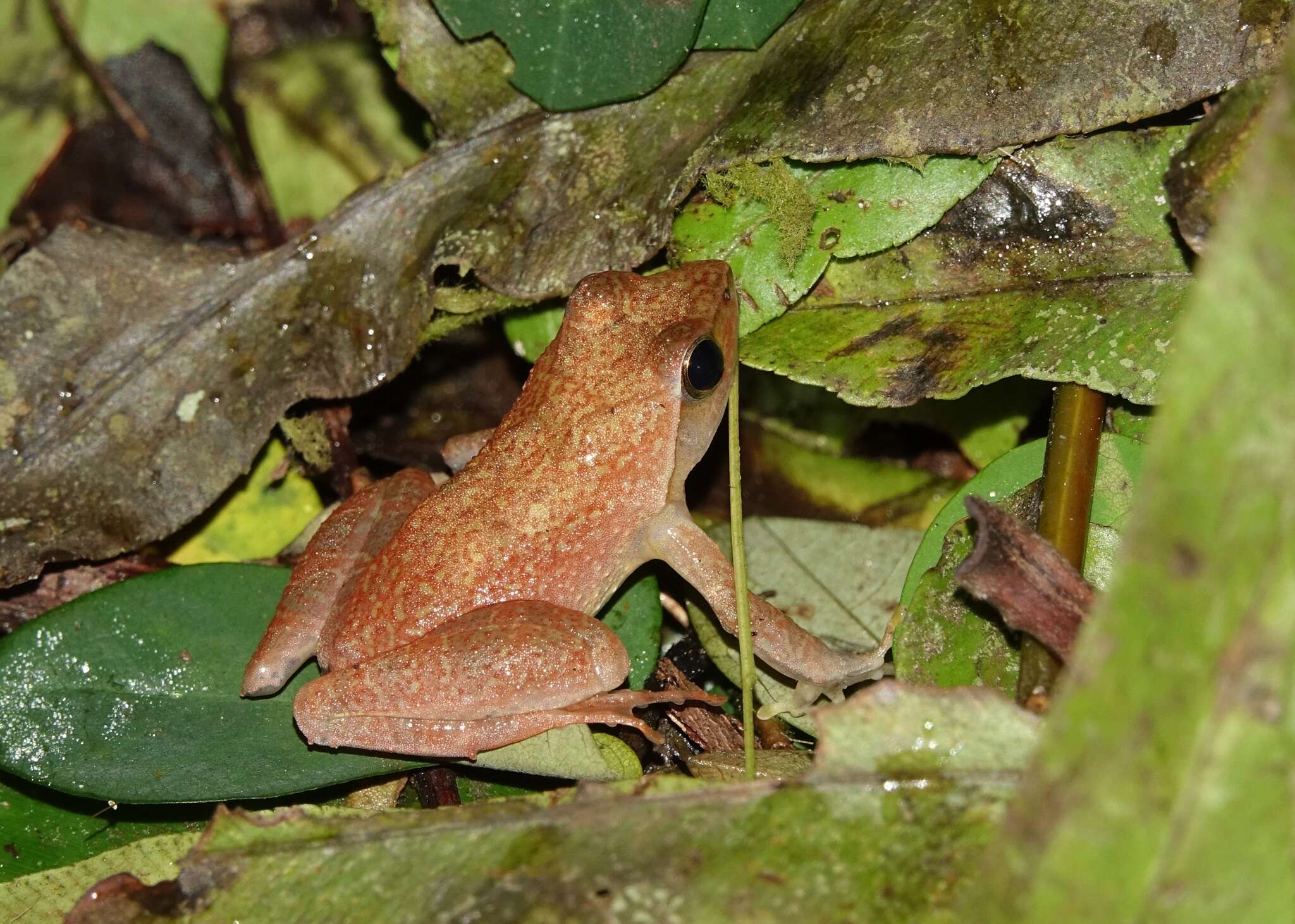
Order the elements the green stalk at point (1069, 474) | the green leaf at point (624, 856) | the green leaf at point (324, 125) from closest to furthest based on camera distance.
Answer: the green leaf at point (624, 856) < the green stalk at point (1069, 474) < the green leaf at point (324, 125)

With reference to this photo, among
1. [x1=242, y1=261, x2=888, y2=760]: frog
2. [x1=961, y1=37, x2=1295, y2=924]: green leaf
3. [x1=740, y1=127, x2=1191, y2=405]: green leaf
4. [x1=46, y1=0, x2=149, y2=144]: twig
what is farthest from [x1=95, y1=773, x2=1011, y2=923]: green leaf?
[x1=46, y1=0, x2=149, y2=144]: twig

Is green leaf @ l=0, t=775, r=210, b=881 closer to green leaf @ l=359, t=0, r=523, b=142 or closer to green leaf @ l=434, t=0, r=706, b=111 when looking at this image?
green leaf @ l=359, t=0, r=523, b=142

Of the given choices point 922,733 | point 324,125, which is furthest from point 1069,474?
point 324,125

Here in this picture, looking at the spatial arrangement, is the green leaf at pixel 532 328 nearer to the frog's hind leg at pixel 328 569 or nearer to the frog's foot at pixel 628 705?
the frog's hind leg at pixel 328 569

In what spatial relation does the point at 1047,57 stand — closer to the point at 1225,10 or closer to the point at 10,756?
the point at 1225,10

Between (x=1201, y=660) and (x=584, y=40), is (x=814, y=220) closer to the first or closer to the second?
(x=584, y=40)

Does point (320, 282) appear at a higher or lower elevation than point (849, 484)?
higher

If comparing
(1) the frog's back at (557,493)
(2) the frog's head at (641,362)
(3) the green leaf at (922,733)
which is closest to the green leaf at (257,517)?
(1) the frog's back at (557,493)
